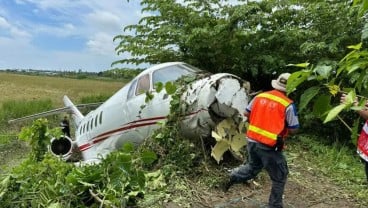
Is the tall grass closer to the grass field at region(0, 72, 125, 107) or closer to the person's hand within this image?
the person's hand

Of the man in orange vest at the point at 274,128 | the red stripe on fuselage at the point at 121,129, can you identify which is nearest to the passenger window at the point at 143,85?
the red stripe on fuselage at the point at 121,129

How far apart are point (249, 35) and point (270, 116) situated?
5553 millimetres

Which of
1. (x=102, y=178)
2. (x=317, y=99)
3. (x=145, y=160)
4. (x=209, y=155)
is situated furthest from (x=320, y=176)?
(x=317, y=99)

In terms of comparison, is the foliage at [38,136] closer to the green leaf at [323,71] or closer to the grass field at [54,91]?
the green leaf at [323,71]

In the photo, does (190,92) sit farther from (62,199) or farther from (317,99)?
(317,99)

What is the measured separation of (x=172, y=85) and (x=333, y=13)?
4.81 metres

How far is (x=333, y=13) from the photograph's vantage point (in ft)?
32.2

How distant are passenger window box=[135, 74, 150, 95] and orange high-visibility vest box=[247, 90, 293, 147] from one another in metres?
2.72

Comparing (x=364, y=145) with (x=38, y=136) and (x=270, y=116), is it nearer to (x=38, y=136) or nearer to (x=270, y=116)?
(x=270, y=116)

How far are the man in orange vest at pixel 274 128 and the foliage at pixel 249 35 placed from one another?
4.00 m

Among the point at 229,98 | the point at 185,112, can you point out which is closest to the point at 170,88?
the point at 185,112

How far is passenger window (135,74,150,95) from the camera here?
7770 millimetres

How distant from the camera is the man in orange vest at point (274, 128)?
5371 millimetres

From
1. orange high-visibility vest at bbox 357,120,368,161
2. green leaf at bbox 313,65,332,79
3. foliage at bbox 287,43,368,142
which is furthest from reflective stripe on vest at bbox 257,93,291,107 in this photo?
green leaf at bbox 313,65,332,79
